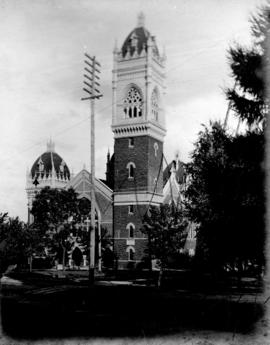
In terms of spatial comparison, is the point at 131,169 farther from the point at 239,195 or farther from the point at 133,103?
the point at 239,195

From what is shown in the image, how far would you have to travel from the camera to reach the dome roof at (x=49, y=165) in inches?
2737

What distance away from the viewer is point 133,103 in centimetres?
5184

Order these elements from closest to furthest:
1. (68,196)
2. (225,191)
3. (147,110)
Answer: (225,191), (68,196), (147,110)

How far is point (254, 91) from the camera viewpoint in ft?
40.2

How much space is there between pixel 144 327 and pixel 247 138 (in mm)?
5680

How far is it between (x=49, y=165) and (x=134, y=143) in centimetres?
2317

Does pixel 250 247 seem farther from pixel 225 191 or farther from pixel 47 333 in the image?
pixel 47 333

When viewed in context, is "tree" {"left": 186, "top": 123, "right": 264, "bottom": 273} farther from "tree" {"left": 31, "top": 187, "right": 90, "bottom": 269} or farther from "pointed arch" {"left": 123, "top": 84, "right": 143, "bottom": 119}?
"pointed arch" {"left": 123, "top": 84, "right": 143, "bottom": 119}

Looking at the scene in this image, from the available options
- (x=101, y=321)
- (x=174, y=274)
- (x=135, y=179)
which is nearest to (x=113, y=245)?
(x=135, y=179)

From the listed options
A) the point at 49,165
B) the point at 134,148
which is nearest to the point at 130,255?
the point at 134,148

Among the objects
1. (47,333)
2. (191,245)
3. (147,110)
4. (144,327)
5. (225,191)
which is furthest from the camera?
(191,245)

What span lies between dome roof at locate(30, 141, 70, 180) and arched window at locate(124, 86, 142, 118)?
20.0 metres

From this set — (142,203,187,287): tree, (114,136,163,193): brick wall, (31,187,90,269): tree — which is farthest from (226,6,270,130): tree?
(114,136,163,193): brick wall

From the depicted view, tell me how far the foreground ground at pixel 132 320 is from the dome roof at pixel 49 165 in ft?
165
